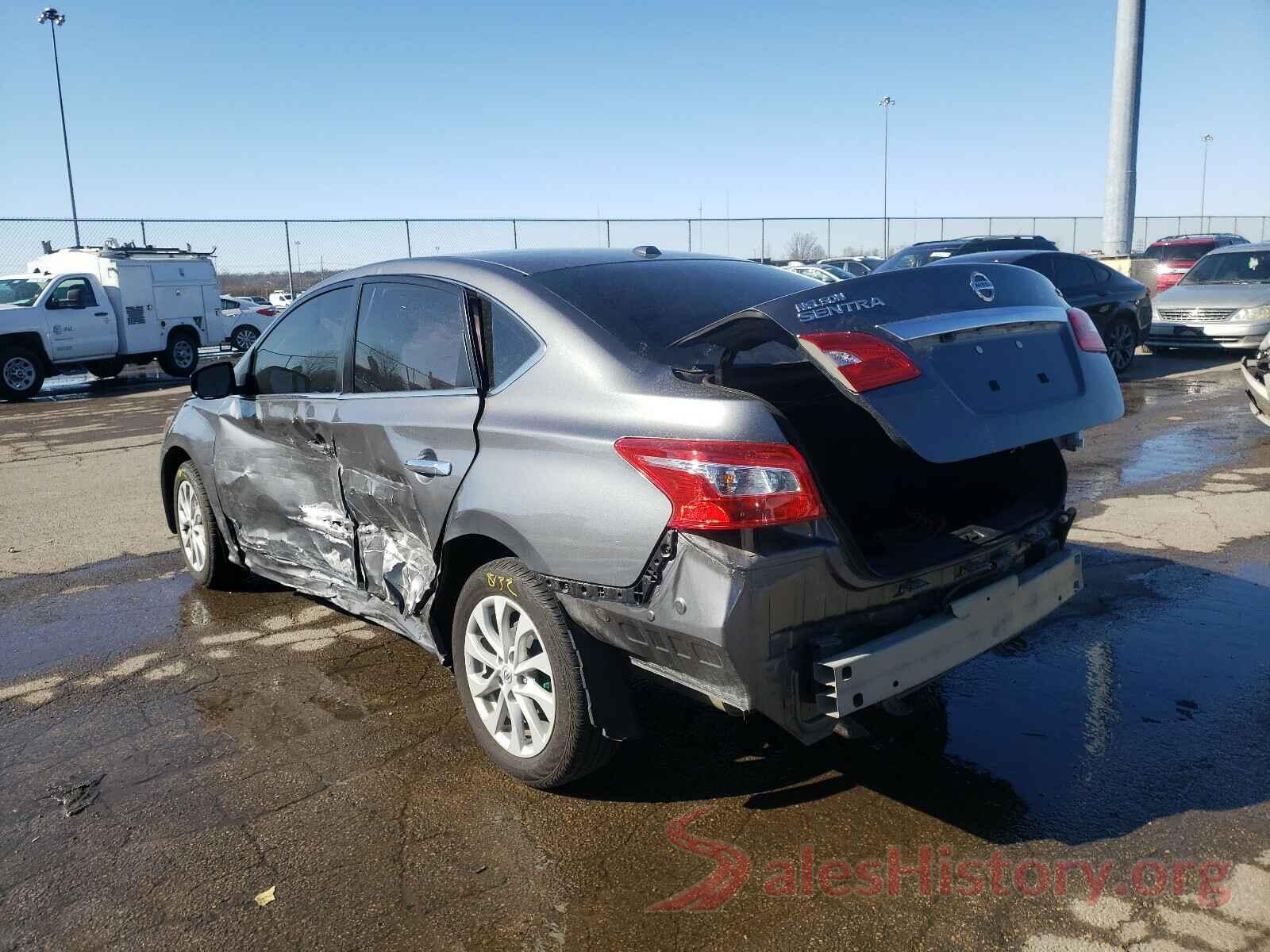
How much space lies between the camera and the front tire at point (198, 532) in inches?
213

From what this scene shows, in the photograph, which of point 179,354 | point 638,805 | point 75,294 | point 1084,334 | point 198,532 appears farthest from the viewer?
point 179,354

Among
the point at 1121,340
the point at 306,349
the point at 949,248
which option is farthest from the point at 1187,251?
the point at 306,349

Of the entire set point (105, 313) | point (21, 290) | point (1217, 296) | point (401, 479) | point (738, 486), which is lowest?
point (401, 479)

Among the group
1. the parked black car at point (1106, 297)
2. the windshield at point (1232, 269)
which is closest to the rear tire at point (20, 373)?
the parked black car at point (1106, 297)

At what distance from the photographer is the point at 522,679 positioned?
3262mm

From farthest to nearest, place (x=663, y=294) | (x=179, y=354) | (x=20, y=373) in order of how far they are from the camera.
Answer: (x=179, y=354), (x=20, y=373), (x=663, y=294)

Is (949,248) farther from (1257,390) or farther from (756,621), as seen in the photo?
(756,621)

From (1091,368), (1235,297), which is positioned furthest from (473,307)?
(1235,297)

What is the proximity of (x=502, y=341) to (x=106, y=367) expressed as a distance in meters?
18.5

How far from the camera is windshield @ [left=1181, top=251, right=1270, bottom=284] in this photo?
14.4m

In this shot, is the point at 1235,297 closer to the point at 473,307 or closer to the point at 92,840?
the point at 473,307

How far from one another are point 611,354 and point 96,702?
2.75 meters

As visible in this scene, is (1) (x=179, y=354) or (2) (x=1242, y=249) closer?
(2) (x=1242, y=249)

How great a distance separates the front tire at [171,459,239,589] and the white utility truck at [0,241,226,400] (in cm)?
1362
